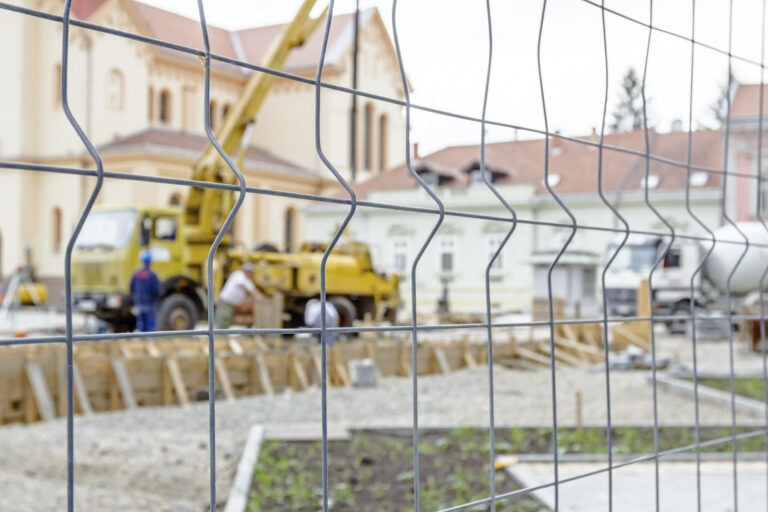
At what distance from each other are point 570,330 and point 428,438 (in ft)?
27.6

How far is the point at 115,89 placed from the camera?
95.0ft

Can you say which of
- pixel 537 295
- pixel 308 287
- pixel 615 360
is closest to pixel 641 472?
pixel 615 360

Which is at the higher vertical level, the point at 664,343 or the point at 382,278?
the point at 382,278

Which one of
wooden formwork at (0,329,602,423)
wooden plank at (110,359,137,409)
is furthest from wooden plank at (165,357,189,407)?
wooden plank at (110,359,137,409)

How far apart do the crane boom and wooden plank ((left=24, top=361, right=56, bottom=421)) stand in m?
5.59

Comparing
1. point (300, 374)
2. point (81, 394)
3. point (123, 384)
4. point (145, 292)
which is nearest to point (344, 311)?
point (145, 292)

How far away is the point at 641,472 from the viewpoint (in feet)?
18.0

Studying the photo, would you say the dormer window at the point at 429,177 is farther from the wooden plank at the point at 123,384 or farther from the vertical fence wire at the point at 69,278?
the wooden plank at the point at 123,384

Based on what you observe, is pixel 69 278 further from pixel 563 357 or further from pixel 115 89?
pixel 115 89

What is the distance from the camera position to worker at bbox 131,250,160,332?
1209cm

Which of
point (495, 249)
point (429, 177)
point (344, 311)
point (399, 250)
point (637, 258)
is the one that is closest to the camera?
point (495, 249)

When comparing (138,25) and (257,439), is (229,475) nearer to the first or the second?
(257,439)

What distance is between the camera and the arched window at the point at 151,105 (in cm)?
3007

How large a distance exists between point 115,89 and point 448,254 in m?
12.2
